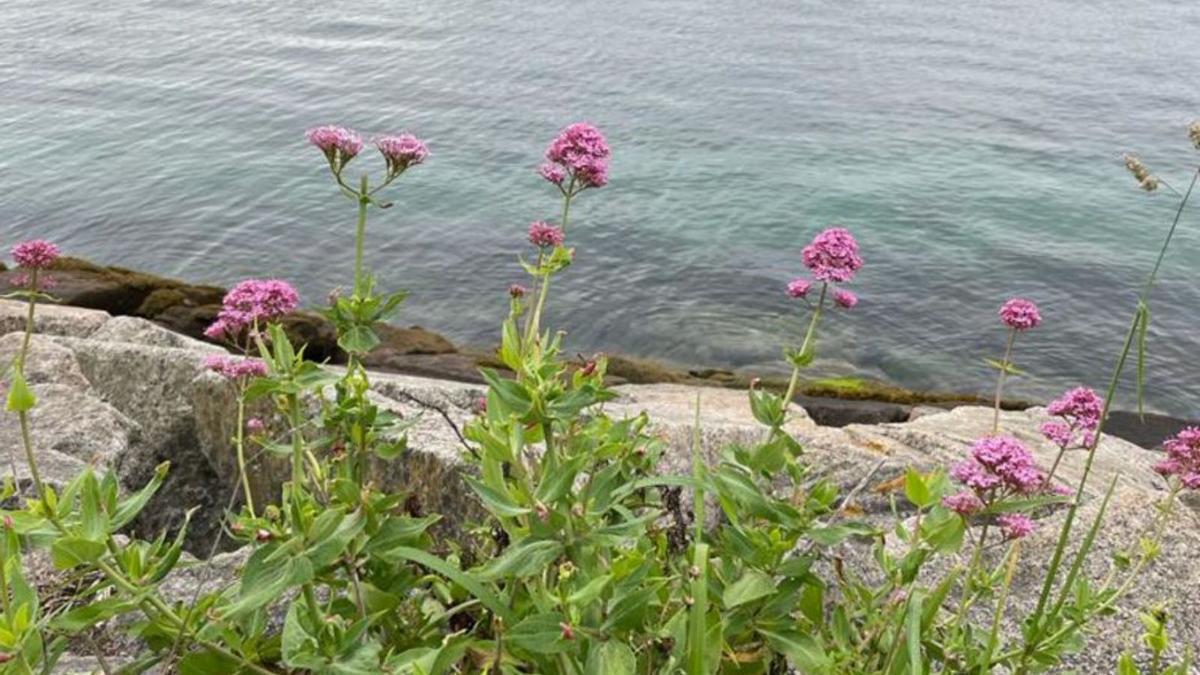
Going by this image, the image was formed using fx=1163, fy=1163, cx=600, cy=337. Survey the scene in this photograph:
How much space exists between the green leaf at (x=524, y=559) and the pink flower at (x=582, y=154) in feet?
7.89

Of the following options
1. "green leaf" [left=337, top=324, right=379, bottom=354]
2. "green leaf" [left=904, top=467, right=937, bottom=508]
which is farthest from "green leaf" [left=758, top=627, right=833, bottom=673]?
"green leaf" [left=337, top=324, right=379, bottom=354]

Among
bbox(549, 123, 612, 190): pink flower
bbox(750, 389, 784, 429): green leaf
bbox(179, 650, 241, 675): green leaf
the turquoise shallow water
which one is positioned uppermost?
bbox(549, 123, 612, 190): pink flower

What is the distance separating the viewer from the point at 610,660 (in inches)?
117

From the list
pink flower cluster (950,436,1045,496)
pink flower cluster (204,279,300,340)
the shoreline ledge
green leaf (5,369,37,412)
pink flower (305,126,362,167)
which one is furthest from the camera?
the shoreline ledge

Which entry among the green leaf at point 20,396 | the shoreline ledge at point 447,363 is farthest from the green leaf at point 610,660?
the shoreline ledge at point 447,363

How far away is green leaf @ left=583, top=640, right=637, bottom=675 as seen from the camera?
2941 mm

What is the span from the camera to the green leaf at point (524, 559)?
Result: 3039 mm

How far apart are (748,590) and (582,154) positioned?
246 centimetres

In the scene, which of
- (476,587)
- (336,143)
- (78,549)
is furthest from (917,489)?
(336,143)

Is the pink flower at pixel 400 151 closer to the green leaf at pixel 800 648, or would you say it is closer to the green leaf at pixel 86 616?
the green leaf at pixel 86 616

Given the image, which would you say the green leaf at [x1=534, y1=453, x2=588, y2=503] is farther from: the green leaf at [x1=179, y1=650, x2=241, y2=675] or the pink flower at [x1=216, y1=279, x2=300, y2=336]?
the pink flower at [x1=216, y1=279, x2=300, y2=336]

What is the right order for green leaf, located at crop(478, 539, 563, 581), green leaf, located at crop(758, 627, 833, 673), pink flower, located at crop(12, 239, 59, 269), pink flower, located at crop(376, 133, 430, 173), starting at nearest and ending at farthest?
green leaf, located at crop(478, 539, 563, 581) < green leaf, located at crop(758, 627, 833, 673) < pink flower, located at crop(376, 133, 430, 173) < pink flower, located at crop(12, 239, 59, 269)

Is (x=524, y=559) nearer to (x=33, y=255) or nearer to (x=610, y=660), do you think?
(x=610, y=660)

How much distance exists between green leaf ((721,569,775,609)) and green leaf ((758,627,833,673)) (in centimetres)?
16
